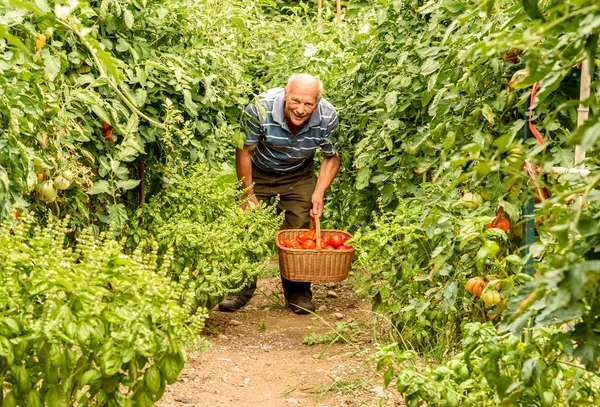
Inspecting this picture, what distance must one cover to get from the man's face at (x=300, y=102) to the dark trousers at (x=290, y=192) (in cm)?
45

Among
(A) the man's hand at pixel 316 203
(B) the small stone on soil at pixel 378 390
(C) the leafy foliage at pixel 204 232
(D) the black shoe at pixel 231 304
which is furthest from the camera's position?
(A) the man's hand at pixel 316 203

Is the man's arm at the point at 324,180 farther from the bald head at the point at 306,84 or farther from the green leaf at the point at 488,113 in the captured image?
the green leaf at the point at 488,113

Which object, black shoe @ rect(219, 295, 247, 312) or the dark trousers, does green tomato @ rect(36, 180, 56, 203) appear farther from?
the dark trousers

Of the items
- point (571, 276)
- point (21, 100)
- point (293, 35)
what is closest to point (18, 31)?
point (21, 100)

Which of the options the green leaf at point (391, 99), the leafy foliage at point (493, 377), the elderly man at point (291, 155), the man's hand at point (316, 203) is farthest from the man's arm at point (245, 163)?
the leafy foliage at point (493, 377)

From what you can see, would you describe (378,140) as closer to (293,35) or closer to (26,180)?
(26,180)

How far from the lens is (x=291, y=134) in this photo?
4.88 m

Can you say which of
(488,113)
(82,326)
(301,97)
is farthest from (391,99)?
(82,326)

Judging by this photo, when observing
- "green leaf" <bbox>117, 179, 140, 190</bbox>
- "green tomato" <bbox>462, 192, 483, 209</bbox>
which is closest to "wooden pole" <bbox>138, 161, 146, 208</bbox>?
"green leaf" <bbox>117, 179, 140, 190</bbox>

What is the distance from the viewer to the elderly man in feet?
15.6

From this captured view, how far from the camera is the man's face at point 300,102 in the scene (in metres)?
4.71

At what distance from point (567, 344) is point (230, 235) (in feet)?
8.57

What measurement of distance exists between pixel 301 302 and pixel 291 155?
0.90m

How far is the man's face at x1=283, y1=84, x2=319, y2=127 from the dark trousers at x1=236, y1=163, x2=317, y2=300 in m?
0.45
